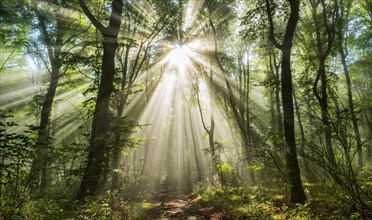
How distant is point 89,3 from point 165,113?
17.5 meters

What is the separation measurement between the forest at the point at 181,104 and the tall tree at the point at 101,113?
42 mm

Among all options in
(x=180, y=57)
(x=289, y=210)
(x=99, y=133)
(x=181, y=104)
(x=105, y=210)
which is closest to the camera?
(x=289, y=210)

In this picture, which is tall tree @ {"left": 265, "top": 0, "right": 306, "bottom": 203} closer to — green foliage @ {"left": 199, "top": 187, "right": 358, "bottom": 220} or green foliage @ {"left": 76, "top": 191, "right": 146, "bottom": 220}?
green foliage @ {"left": 199, "top": 187, "right": 358, "bottom": 220}

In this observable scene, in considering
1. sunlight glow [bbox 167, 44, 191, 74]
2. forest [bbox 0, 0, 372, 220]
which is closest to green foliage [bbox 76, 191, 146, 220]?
forest [bbox 0, 0, 372, 220]

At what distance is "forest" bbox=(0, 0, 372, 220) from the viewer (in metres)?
5.80

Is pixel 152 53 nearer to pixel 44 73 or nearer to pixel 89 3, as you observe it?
pixel 89 3

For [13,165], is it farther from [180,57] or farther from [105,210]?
[180,57]

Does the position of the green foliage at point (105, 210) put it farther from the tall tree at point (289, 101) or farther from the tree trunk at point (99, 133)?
the tall tree at point (289, 101)

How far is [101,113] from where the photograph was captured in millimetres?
9141

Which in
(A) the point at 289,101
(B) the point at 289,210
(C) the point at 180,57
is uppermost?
(C) the point at 180,57

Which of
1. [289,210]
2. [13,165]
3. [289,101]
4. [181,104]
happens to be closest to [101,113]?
[13,165]

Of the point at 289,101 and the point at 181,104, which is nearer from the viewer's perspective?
the point at 289,101

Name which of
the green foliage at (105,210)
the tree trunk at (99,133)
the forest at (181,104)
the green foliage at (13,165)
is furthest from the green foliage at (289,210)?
the green foliage at (13,165)

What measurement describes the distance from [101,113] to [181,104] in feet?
63.6
